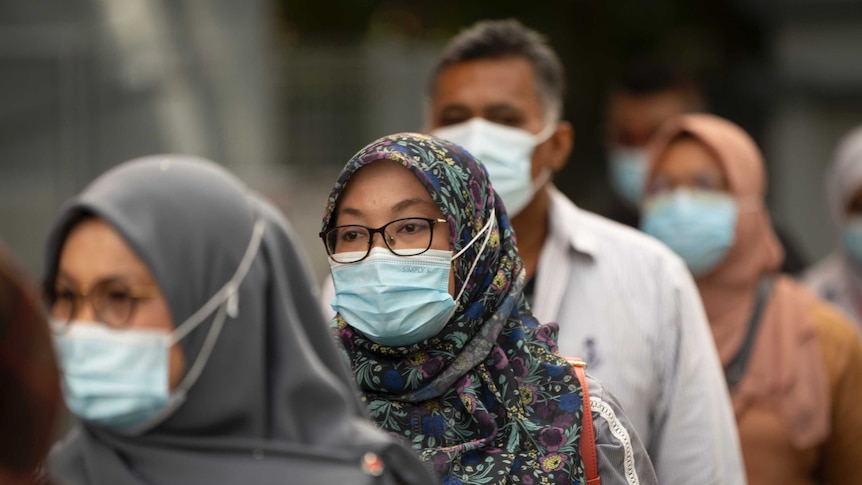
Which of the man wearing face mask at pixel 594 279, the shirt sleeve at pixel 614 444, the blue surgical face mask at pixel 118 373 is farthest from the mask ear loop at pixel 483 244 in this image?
the blue surgical face mask at pixel 118 373

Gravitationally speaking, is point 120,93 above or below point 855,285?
above

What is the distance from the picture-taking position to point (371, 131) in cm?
1211

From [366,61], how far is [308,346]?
989 centimetres

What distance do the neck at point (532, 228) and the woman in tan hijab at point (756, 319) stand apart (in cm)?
92

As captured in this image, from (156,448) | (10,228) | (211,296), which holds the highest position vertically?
(211,296)

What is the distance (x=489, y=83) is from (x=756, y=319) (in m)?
1.28

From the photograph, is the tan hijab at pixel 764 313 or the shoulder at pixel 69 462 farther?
the tan hijab at pixel 764 313

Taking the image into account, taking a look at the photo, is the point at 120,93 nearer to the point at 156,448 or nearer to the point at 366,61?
the point at 366,61

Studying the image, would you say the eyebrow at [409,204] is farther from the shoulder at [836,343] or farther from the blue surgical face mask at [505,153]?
the shoulder at [836,343]

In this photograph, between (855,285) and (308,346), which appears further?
(855,285)

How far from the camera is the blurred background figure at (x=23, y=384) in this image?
2.20 meters

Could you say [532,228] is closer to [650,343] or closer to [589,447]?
[650,343]

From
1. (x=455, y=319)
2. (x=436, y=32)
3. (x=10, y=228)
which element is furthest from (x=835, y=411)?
(x=436, y=32)

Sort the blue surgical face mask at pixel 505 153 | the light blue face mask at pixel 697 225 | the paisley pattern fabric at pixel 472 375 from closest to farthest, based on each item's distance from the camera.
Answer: the paisley pattern fabric at pixel 472 375 < the blue surgical face mask at pixel 505 153 < the light blue face mask at pixel 697 225
